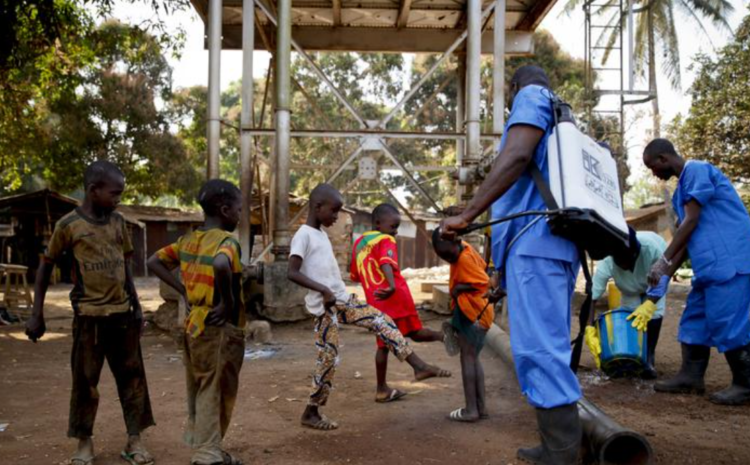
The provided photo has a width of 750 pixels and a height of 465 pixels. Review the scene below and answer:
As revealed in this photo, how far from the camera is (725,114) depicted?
571 inches

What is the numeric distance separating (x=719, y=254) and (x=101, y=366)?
161 inches

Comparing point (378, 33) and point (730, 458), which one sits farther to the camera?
point (378, 33)

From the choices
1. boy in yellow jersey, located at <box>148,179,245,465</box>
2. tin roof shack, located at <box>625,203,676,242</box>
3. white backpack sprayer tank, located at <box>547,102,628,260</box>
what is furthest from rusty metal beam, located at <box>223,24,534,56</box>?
tin roof shack, located at <box>625,203,676,242</box>

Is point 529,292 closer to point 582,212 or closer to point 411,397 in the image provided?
point 582,212

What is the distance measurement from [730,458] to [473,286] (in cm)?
171

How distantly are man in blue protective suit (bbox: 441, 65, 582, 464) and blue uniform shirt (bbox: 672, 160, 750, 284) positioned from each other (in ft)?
7.08

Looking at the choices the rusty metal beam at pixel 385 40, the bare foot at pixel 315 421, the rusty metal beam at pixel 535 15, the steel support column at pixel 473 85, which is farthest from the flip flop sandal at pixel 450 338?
the rusty metal beam at pixel 385 40

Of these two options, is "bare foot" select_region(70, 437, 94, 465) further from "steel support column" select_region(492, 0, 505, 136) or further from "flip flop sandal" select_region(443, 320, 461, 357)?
"steel support column" select_region(492, 0, 505, 136)

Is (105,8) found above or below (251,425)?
above

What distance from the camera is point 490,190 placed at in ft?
9.32

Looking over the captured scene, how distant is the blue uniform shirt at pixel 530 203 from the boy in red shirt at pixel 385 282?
1797 millimetres

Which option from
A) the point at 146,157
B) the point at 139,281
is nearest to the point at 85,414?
the point at 139,281

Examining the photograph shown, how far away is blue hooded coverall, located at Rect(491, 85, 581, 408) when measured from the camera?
2750 mm

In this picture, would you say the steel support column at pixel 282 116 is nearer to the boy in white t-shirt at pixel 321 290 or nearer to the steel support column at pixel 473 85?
the steel support column at pixel 473 85
